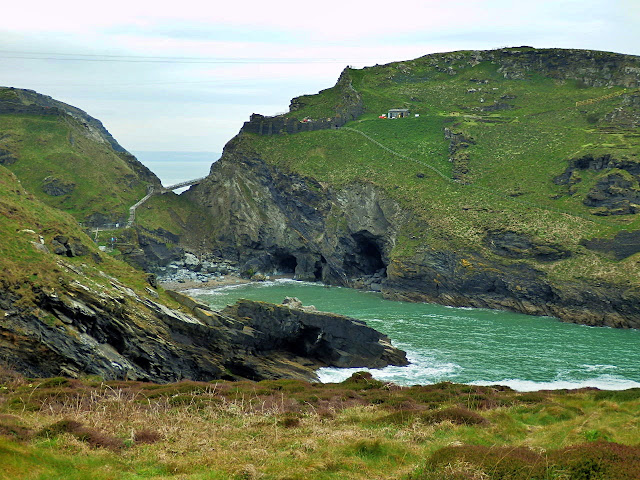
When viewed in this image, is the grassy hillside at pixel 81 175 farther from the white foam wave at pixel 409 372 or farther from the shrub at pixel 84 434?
the shrub at pixel 84 434

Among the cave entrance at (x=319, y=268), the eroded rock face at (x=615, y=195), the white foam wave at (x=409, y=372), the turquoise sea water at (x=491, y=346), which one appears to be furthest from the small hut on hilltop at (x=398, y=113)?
the white foam wave at (x=409, y=372)

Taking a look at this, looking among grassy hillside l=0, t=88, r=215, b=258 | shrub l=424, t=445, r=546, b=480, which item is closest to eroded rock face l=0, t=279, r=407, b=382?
shrub l=424, t=445, r=546, b=480

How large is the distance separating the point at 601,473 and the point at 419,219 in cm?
8214

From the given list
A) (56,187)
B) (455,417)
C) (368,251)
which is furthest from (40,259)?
(56,187)

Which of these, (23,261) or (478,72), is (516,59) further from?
(23,261)

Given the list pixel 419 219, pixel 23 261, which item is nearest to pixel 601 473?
pixel 23 261

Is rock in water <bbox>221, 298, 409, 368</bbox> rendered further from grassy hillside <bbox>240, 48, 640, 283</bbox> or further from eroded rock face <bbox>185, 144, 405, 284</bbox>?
eroded rock face <bbox>185, 144, 405, 284</bbox>

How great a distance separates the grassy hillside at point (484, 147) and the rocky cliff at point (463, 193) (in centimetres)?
34

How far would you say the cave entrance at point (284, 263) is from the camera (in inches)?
4567

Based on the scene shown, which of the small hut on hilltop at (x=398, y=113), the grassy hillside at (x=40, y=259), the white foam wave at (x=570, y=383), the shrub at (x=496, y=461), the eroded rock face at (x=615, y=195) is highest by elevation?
the small hut on hilltop at (x=398, y=113)

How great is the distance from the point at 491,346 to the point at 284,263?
61.4 metres

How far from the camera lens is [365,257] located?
352 ft

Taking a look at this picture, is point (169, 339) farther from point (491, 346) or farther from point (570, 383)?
point (491, 346)

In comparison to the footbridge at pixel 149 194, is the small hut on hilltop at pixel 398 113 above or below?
above
